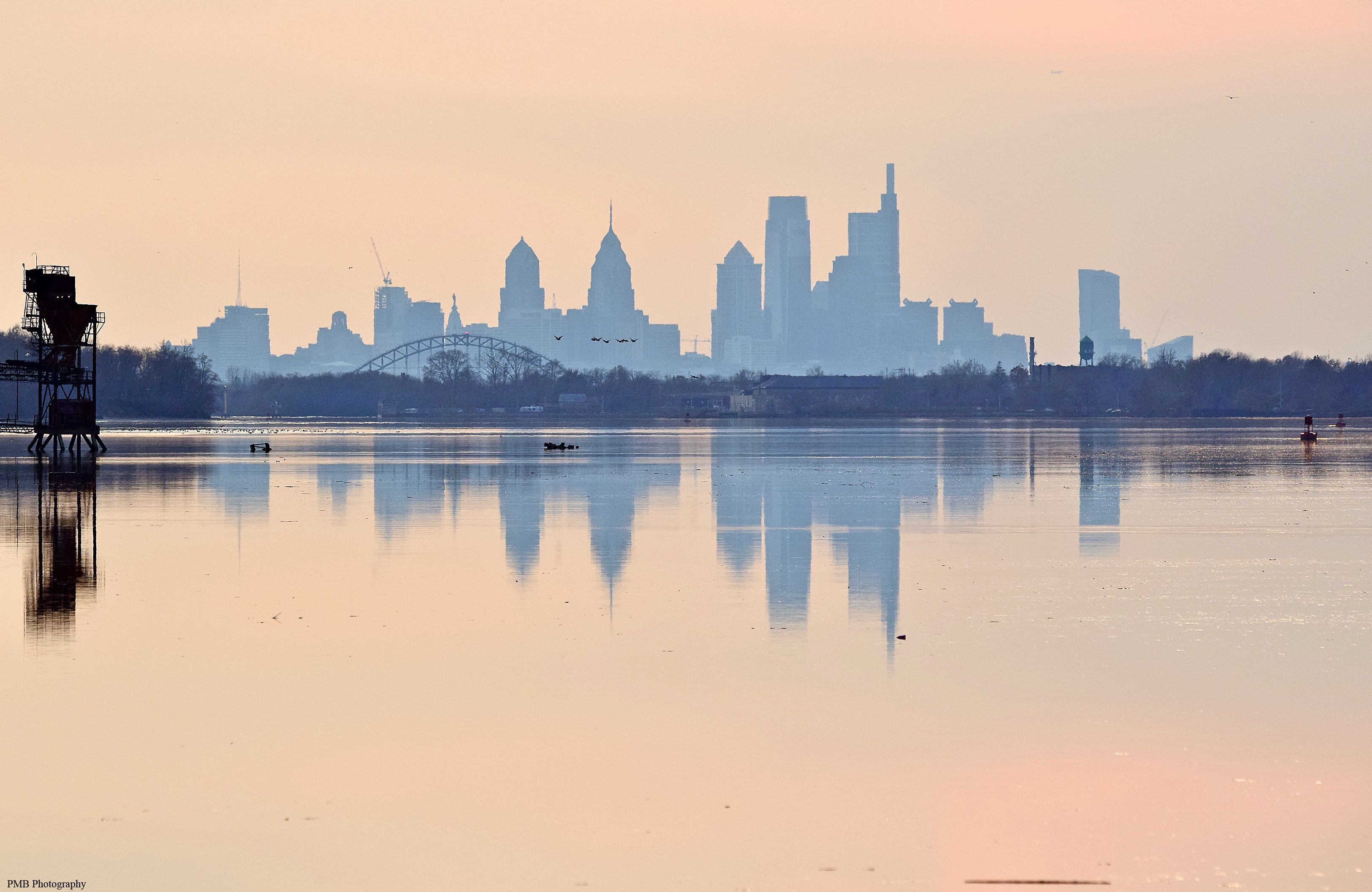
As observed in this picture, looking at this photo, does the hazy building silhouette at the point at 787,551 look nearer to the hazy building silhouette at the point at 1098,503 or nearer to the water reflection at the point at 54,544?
the hazy building silhouette at the point at 1098,503

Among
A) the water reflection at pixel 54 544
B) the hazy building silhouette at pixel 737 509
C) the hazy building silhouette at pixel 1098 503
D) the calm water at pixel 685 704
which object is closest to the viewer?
the calm water at pixel 685 704

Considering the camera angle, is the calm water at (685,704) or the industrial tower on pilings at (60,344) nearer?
the calm water at (685,704)

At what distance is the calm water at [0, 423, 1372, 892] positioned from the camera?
9.98 metres

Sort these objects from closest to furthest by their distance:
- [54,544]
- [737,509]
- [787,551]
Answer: [787,551] < [54,544] < [737,509]

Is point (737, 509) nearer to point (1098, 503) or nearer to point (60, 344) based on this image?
point (1098, 503)

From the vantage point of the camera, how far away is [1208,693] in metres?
14.6

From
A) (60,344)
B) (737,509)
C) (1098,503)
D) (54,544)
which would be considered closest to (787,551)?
(737,509)

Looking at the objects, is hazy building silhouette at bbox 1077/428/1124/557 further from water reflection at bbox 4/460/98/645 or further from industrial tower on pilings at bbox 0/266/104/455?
industrial tower on pilings at bbox 0/266/104/455

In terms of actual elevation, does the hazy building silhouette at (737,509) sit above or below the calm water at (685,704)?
above

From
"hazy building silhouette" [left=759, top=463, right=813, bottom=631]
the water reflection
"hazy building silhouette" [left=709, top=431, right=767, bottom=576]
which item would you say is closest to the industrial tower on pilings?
the water reflection

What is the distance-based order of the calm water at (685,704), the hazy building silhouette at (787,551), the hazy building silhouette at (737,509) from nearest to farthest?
the calm water at (685,704) → the hazy building silhouette at (787,551) → the hazy building silhouette at (737,509)

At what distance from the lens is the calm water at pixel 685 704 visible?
9.98 m

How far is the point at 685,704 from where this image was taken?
14.2 meters

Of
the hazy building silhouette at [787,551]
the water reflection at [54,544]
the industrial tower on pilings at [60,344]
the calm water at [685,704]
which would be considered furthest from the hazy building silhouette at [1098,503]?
the industrial tower on pilings at [60,344]
